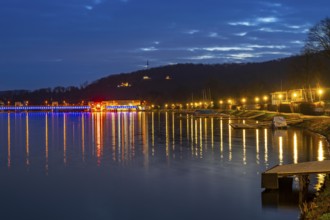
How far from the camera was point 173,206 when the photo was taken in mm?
19250

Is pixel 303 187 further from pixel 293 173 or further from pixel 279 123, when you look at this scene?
pixel 279 123

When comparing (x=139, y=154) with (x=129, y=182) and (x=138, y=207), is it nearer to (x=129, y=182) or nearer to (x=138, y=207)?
(x=129, y=182)

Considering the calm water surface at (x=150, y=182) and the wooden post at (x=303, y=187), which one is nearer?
the wooden post at (x=303, y=187)

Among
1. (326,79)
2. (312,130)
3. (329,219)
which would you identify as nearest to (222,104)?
(326,79)

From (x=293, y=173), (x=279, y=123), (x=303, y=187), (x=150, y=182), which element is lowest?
(x=150, y=182)

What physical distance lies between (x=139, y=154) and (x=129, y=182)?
11.8 metres

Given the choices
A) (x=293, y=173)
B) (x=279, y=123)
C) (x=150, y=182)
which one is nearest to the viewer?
(x=293, y=173)

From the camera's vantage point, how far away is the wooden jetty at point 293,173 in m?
18.6

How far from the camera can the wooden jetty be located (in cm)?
1862

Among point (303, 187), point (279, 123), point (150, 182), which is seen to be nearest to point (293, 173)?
point (303, 187)

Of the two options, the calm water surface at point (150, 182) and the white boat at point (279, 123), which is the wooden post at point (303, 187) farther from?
the white boat at point (279, 123)

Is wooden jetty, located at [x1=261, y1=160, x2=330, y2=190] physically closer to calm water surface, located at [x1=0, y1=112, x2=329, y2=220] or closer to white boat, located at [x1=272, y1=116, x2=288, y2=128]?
calm water surface, located at [x1=0, y1=112, x2=329, y2=220]

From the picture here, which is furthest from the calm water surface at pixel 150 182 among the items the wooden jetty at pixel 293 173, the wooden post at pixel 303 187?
the wooden jetty at pixel 293 173

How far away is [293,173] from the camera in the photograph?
1872 cm
